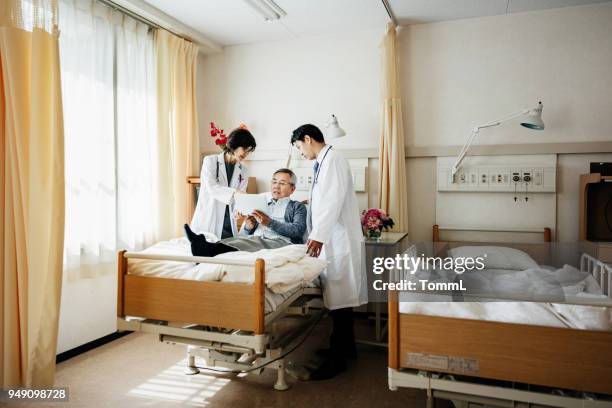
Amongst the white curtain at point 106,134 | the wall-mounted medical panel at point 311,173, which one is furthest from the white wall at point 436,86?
the white curtain at point 106,134

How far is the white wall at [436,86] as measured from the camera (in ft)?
11.1

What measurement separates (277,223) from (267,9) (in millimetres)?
1778

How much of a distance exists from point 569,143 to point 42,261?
3747 mm

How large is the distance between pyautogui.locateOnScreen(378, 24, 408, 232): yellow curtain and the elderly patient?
0.94 metres

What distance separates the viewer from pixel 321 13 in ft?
11.6

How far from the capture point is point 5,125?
228cm

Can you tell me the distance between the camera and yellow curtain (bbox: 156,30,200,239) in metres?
3.68

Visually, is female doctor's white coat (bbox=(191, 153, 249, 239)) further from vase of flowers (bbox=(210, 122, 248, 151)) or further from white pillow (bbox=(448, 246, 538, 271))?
white pillow (bbox=(448, 246, 538, 271))

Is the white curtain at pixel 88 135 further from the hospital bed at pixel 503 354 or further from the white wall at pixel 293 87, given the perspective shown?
the hospital bed at pixel 503 354

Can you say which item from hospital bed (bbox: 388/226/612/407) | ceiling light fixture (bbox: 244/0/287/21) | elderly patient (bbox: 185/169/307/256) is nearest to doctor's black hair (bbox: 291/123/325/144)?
elderly patient (bbox: 185/169/307/256)

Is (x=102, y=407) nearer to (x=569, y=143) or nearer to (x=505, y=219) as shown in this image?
(x=505, y=219)

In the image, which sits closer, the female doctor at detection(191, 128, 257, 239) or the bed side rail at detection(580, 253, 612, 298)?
the bed side rail at detection(580, 253, 612, 298)

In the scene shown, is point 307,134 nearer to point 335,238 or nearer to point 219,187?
point 335,238

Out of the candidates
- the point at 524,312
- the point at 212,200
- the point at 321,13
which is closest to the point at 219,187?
the point at 212,200
